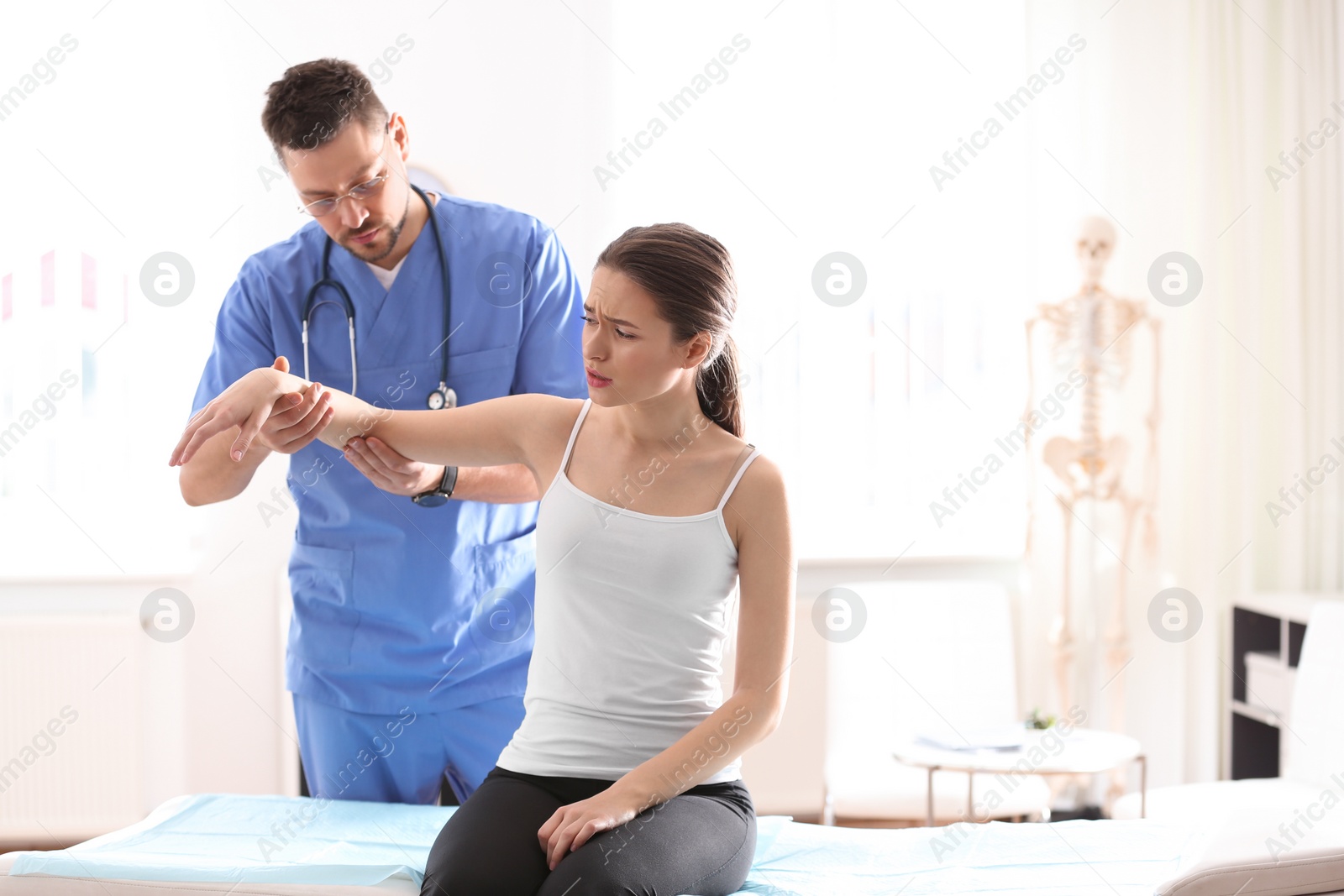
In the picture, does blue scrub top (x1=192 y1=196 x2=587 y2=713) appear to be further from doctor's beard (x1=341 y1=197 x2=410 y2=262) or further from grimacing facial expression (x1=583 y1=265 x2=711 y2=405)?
grimacing facial expression (x1=583 y1=265 x2=711 y2=405)

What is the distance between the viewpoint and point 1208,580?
3283 millimetres

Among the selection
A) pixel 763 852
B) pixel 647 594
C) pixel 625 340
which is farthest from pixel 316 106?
pixel 763 852

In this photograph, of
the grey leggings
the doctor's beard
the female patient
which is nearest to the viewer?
the grey leggings

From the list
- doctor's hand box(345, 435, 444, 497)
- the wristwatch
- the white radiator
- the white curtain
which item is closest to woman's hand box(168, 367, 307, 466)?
doctor's hand box(345, 435, 444, 497)

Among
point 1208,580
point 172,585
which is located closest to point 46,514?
point 172,585

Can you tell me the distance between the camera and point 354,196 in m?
1.58

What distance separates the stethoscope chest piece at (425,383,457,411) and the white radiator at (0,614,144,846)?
1.86 meters

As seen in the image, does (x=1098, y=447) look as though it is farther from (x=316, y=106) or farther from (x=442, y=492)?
(x=316, y=106)

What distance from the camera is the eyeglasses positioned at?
1562mm

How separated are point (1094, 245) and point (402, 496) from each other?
2.15 meters

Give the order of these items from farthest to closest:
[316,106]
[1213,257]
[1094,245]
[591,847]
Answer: [1213,257], [1094,245], [316,106], [591,847]

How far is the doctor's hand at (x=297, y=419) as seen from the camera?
4.74 feet

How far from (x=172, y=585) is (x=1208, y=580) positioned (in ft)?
9.78

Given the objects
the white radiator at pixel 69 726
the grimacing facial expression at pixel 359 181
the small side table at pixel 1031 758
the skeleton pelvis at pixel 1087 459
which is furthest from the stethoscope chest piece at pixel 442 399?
the skeleton pelvis at pixel 1087 459
